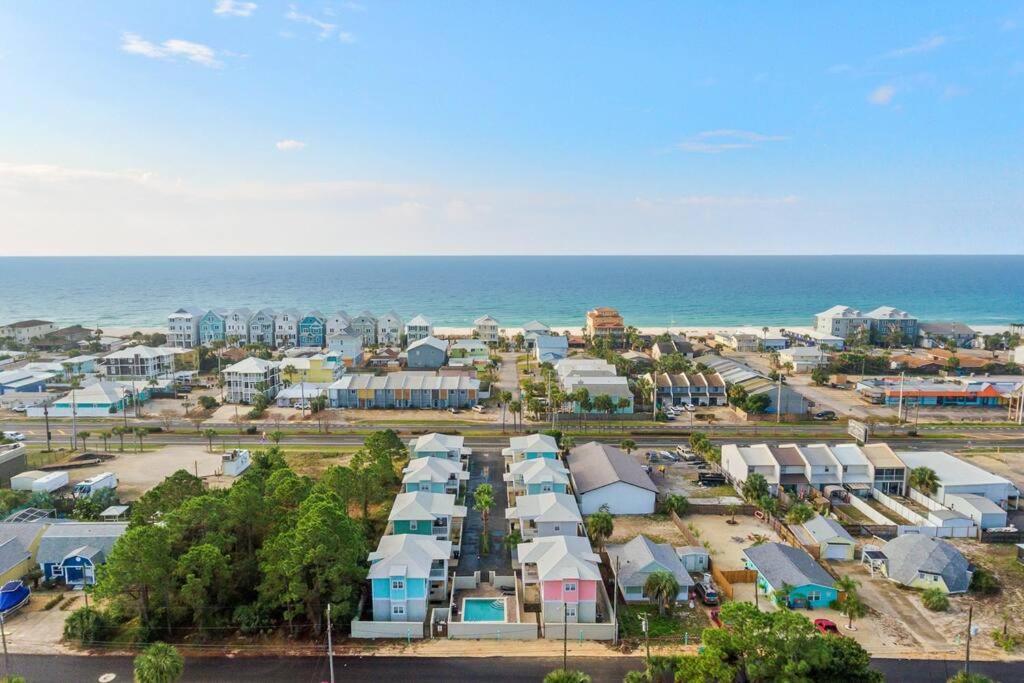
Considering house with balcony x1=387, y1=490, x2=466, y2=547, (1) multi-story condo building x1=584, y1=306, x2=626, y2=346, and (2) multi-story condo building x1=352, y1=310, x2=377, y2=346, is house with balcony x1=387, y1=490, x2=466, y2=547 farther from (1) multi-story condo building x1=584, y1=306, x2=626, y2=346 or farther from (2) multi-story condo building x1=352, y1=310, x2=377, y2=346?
(2) multi-story condo building x1=352, y1=310, x2=377, y2=346

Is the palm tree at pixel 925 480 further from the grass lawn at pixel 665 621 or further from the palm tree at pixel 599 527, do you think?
the palm tree at pixel 599 527

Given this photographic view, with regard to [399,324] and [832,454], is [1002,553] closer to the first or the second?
[832,454]

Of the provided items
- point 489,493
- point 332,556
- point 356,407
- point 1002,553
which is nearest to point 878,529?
point 1002,553

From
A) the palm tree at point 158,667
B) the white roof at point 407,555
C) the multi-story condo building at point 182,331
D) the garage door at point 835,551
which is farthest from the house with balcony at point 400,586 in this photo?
the multi-story condo building at point 182,331

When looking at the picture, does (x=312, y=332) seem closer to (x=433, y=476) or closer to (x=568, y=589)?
(x=433, y=476)

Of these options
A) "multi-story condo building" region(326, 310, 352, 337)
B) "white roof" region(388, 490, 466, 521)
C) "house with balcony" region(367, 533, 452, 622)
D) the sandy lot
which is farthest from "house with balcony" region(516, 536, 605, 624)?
"multi-story condo building" region(326, 310, 352, 337)

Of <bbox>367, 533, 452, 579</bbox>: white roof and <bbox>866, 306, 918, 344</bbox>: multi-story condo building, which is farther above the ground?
<bbox>866, 306, 918, 344</bbox>: multi-story condo building
